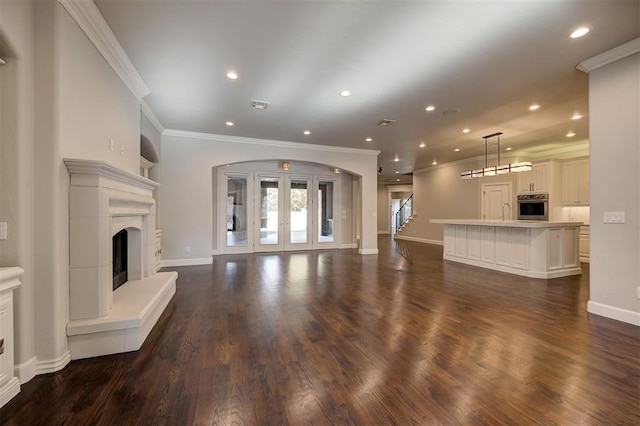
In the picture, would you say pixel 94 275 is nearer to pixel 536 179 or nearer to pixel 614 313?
pixel 614 313

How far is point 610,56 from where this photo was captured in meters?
3.09

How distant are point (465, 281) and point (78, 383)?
514 centimetres

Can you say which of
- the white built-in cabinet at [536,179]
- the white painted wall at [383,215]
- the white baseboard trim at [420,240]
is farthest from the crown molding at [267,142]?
the white painted wall at [383,215]

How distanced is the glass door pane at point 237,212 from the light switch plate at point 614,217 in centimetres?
750

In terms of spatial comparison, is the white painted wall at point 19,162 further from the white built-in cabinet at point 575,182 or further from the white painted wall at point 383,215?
the white painted wall at point 383,215

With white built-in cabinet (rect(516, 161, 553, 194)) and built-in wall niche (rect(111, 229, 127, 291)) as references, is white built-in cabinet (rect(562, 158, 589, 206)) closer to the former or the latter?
white built-in cabinet (rect(516, 161, 553, 194))

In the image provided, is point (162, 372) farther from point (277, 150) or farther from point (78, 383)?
point (277, 150)

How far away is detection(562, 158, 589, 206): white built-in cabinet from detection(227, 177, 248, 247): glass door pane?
8.74 meters

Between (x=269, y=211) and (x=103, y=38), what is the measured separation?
6.15 meters

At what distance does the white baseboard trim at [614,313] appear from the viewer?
298cm

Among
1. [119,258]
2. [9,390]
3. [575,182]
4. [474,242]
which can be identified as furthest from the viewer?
[575,182]

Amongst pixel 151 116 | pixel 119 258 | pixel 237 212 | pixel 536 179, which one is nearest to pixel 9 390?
pixel 119 258

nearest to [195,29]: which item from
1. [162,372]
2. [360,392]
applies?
[162,372]

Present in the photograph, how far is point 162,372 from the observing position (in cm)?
211
